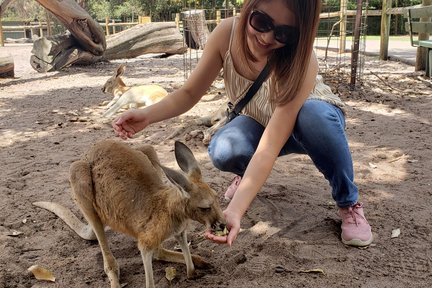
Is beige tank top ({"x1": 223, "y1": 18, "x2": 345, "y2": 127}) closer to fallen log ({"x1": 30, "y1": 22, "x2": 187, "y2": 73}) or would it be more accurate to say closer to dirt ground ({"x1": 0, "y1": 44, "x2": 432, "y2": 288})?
dirt ground ({"x1": 0, "y1": 44, "x2": 432, "y2": 288})

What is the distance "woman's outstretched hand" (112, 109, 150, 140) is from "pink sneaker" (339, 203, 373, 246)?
1.03 m

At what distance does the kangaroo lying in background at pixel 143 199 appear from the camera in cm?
162

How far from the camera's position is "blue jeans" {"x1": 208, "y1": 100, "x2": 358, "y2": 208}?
2051 millimetres

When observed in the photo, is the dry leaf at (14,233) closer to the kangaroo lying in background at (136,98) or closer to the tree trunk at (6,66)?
the kangaroo lying in background at (136,98)

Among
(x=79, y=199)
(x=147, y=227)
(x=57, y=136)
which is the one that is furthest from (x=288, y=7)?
(x=57, y=136)

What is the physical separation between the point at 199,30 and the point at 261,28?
7954mm

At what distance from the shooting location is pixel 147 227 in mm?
1738

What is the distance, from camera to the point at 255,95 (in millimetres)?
2244

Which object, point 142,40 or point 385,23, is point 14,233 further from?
point 142,40

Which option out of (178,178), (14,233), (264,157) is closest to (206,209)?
(178,178)

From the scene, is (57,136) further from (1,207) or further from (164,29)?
(164,29)

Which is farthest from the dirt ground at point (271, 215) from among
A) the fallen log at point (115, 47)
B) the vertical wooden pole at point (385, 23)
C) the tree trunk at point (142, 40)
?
the tree trunk at point (142, 40)

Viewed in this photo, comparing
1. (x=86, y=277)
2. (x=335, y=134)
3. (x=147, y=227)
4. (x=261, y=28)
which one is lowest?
(x=86, y=277)

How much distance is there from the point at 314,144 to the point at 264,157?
1.34 ft
